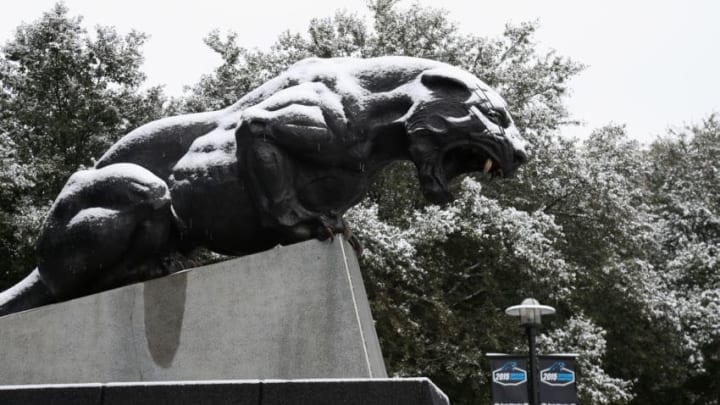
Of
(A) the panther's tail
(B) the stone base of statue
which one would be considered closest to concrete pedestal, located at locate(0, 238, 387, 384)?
(B) the stone base of statue

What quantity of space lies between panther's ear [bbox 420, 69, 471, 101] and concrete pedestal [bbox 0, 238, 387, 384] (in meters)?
1.30

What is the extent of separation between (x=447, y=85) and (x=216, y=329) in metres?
2.29

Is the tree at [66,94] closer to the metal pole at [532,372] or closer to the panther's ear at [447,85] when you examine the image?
the metal pole at [532,372]

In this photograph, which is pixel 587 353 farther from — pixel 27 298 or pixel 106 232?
pixel 106 232

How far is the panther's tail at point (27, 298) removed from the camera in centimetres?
693

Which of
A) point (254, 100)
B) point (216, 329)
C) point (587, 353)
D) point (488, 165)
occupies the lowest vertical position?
point (587, 353)

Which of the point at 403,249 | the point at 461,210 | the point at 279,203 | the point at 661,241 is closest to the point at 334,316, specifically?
the point at 279,203

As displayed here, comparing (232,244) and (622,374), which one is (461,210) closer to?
(622,374)

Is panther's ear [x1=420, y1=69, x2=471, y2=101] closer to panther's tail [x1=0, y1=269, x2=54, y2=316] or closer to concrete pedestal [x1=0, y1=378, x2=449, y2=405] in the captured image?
concrete pedestal [x1=0, y1=378, x2=449, y2=405]

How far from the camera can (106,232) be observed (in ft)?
21.4

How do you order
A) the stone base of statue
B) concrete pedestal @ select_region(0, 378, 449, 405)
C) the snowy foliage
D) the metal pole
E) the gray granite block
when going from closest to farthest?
concrete pedestal @ select_region(0, 378, 449, 405), the gray granite block, the stone base of statue, the metal pole, the snowy foliage

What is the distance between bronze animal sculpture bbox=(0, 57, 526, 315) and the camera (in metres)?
A: 6.55

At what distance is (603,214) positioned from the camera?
81.6 feet

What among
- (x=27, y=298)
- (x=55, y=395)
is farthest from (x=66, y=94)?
(x=55, y=395)
